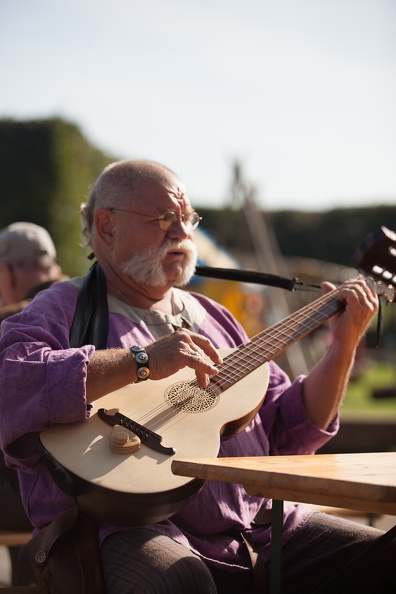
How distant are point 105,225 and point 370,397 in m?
11.3

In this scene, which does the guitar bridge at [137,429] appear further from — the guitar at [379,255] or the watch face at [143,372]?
the guitar at [379,255]

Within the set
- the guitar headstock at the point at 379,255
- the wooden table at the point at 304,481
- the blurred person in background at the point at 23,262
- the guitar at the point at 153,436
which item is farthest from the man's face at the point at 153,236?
the blurred person in background at the point at 23,262

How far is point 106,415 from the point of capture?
2262 millimetres

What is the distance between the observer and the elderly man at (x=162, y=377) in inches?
85.1

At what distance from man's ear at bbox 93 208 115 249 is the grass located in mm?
5924

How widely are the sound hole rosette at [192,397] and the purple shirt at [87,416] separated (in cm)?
28

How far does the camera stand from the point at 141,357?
2.27 metres

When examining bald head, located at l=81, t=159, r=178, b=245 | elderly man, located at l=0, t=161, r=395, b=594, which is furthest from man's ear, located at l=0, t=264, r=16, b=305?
bald head, located at l=81, t=159, r=178, b=245

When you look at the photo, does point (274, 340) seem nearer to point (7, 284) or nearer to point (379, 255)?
point (379, 255)

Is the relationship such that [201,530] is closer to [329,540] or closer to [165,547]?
[165,547]

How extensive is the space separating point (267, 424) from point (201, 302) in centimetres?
59

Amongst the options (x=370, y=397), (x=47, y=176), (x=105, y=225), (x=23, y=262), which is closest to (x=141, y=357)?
(x=105, y=225)

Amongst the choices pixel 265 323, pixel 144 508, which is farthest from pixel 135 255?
pixel 265 323

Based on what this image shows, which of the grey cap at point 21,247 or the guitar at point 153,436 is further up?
the guitar at point 153,436
